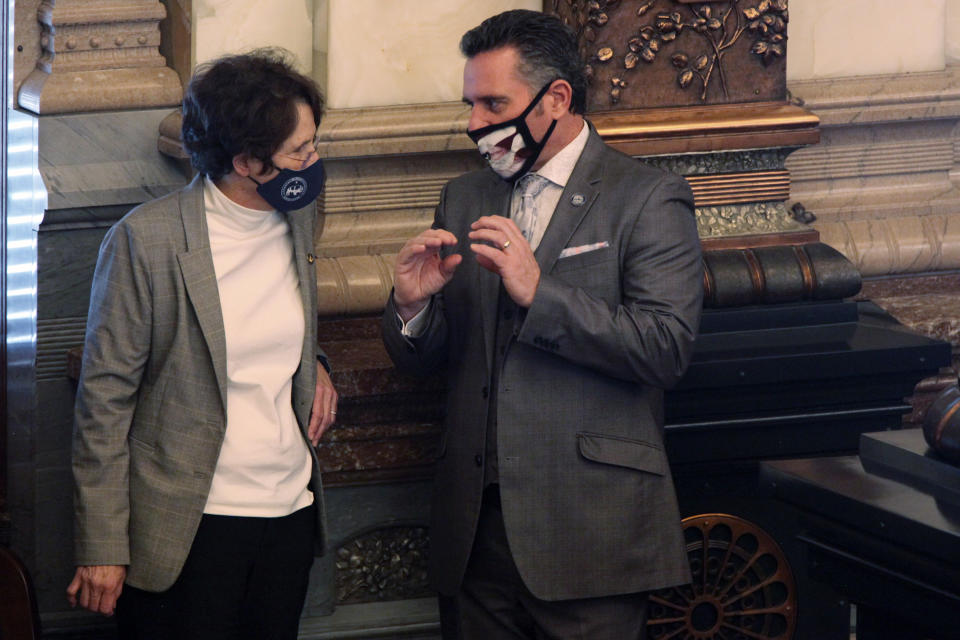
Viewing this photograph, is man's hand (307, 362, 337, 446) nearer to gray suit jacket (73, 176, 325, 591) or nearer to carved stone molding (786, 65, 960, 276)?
gray suit jacket (73, 176, 325, 591)

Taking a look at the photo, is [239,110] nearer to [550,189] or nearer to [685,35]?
[550,189]

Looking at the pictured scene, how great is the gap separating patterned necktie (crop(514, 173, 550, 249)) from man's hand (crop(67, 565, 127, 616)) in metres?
1.09

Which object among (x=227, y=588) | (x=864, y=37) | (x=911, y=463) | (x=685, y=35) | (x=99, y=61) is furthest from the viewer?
(x=864, y=37)

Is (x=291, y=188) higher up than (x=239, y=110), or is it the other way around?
(x=239, y=110)

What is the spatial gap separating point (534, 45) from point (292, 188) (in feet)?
1.99

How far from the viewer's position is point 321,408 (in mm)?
2787

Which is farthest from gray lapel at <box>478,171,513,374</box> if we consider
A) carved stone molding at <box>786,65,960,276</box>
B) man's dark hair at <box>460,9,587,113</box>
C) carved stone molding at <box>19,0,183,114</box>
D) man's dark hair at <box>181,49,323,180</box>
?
carved stone molding at <box>786,65,960,276</box>

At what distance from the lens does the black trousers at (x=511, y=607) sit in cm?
265

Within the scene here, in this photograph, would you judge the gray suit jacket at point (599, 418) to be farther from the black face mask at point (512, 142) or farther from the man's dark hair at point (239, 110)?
the man's dark hair at point (239, 110)

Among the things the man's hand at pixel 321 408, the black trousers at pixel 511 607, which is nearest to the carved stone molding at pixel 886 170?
the black trousers at pixel 511 607

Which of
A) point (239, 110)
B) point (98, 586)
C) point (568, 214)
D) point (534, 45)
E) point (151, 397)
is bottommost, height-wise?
point (98, 586)

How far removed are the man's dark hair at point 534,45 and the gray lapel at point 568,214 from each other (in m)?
0.17

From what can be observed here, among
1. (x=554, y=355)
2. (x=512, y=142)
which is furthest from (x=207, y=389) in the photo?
(x=512, y=142)

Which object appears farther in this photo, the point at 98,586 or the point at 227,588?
the point at 227,588
